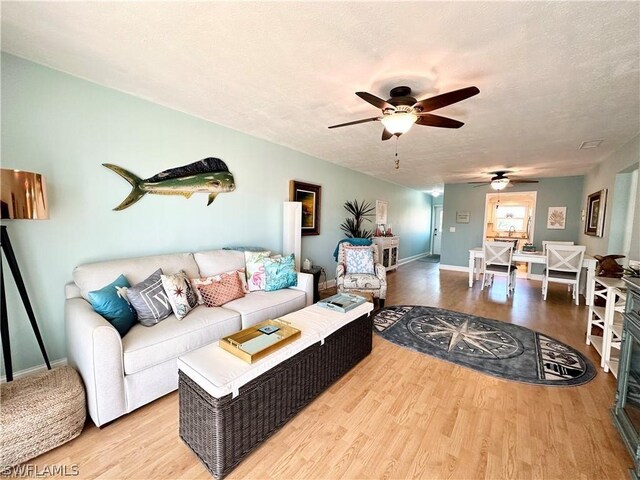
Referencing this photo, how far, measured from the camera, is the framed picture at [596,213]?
406cm

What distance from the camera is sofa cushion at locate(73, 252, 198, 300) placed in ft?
6.65

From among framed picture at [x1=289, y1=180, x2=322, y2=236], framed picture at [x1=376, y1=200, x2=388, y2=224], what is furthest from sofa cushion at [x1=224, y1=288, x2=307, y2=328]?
framed picture at [x1=376, y1=200, x2=388, y2=224]

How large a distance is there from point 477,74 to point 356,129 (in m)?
1.41

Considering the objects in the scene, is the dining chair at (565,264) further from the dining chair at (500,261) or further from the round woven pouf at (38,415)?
the round woven pouf at (38,415)

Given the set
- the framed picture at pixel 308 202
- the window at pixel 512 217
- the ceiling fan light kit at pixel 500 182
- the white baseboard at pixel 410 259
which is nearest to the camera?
the framed picture at pixel 308 202

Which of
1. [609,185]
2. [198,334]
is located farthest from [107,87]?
[609,185]

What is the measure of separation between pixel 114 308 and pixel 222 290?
0.84 metres

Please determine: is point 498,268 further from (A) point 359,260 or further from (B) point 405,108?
(B) point 405,108

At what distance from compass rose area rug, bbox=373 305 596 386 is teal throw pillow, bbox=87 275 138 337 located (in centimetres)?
238

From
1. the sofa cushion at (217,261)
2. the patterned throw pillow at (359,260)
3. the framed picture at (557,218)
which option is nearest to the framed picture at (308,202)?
the patterned throw pillow at (359,260)

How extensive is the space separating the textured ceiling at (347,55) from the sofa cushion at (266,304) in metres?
1.86

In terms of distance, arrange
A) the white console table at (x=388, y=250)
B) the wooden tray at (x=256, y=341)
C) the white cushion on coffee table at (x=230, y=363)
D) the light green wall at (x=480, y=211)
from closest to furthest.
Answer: the white cushion on coffee table at (x=230, y=363) < the wooden tray at (x=256, y=341) < the light green wall at (x=480, y=211) < the white console table at (x=388, y=250)

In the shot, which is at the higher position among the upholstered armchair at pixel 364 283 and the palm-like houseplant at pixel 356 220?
the palm-like houseplant at pixel 356 220

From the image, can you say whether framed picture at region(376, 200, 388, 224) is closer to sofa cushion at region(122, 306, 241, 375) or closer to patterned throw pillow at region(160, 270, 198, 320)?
sofa cushion at region(122, 306, 241, 375)
